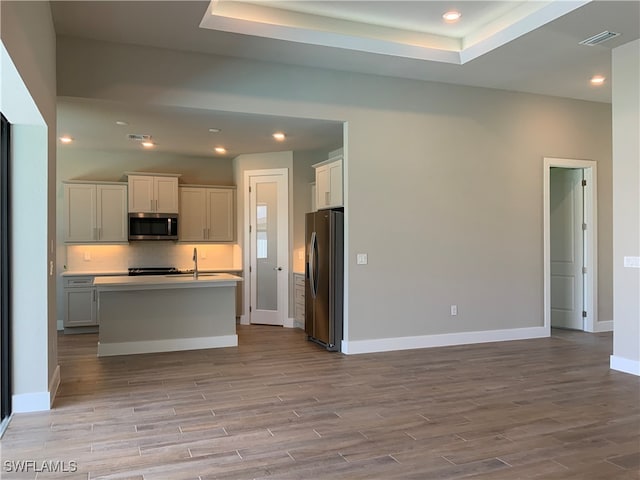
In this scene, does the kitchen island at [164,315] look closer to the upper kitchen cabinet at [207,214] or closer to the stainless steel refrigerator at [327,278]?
the stainless steel refrigerator at [327,278]

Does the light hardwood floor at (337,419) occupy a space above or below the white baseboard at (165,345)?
below

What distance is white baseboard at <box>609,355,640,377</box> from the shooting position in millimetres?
4681

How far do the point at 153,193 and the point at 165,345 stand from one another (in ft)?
9.95

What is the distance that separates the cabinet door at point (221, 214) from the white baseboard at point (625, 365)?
19.1 ft

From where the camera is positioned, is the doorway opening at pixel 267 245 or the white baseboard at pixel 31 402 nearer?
the white baseboard at pixel 31 402

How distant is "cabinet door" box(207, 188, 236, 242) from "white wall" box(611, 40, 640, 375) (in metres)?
5.69

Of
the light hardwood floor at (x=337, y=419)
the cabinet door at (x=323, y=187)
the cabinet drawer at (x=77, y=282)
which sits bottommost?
the light hardwood floor at (x=337, y=419)

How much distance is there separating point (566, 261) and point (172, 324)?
18.3 ft

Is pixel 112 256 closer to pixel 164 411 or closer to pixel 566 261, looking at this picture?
pixel 164 411

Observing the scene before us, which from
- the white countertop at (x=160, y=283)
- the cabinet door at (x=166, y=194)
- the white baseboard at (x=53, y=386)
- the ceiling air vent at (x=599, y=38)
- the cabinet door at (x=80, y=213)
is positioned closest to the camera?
the white baseboard at (x=53, y=386)

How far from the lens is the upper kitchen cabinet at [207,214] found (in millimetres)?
8227

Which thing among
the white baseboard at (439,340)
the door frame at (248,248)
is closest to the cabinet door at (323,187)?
the door frame at (248,248)

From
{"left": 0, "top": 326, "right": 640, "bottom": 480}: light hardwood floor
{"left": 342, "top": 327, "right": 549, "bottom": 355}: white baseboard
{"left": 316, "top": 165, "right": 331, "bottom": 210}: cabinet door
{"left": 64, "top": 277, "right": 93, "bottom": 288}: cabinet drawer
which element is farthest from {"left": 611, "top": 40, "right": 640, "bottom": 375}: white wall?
{"left": 64, "top": 277, "right": 93, "bottom": 288}: cabinet drawer

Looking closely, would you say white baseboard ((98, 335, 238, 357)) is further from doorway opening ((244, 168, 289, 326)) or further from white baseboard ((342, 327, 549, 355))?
doorway opening ((244, 168, 289, 326))
